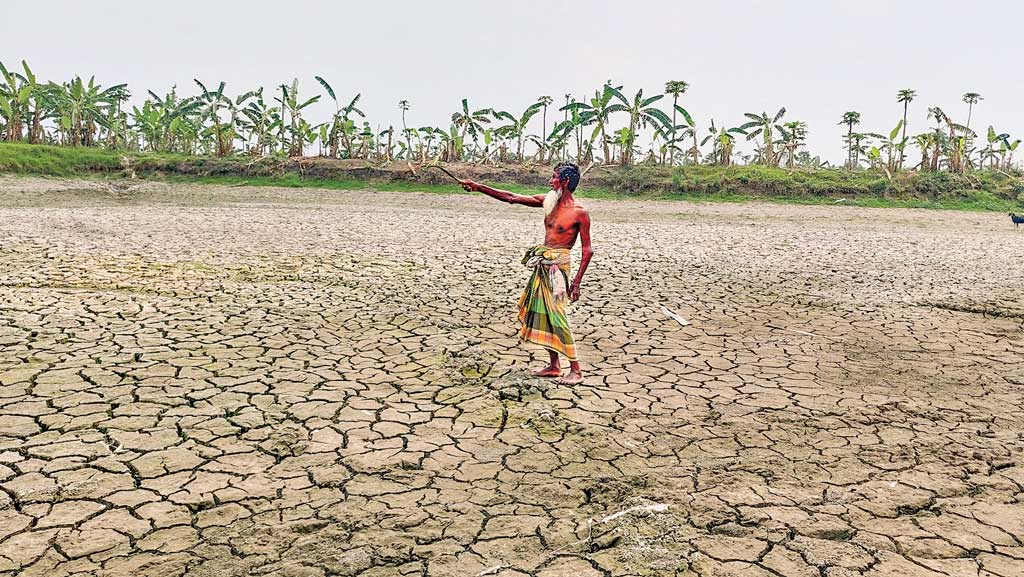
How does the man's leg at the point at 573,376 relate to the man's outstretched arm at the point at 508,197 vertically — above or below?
below

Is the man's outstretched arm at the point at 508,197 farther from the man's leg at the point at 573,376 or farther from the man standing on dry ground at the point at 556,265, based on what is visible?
the man's leg at the point at 573,376

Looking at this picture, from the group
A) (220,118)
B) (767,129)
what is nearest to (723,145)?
(767,129)

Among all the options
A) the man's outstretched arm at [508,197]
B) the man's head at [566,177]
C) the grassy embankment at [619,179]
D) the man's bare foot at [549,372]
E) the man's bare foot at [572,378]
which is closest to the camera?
the man's head at [566,177]

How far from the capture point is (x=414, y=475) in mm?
3557

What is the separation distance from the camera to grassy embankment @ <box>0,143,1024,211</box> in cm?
2256

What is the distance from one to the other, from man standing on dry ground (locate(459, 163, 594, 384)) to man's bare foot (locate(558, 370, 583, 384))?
0.18 metres

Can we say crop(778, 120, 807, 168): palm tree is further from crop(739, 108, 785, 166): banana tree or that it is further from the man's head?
the man's head

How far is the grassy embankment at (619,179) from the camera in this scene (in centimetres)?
2256

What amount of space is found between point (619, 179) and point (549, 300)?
20169 millimetres

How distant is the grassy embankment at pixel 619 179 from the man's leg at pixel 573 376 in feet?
57.7

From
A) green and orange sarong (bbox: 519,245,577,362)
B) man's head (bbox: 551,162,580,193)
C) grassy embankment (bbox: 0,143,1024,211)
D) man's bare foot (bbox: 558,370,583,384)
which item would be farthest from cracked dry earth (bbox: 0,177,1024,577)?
grassy embankment (bbox: 0,143,1024,211)

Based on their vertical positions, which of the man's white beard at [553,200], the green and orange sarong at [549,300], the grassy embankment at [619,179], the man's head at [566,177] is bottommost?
the green and orange sarong at [549,300]

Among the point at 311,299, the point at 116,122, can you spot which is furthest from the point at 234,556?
the point at 116,122

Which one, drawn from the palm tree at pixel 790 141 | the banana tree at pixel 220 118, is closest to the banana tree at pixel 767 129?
the palm tree at pixel 790 141
